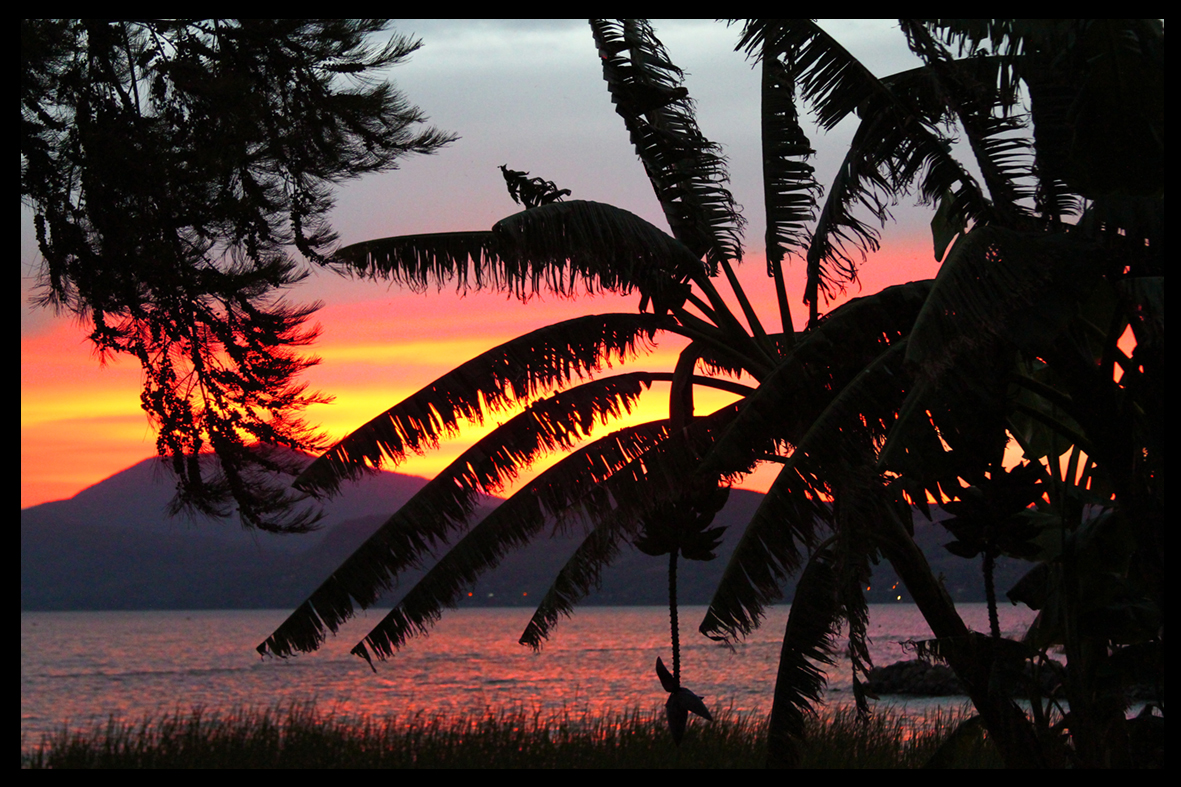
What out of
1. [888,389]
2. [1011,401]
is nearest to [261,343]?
[888,389]

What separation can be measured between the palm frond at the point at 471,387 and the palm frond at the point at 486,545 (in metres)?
0.66

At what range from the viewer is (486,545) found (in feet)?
22.7

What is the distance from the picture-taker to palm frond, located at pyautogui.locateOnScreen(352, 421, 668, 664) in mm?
6855

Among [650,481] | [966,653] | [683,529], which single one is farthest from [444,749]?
[966,653]

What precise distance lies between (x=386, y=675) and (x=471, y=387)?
60.6 m

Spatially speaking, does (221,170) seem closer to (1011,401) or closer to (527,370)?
(527,370)

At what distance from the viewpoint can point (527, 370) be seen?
6.85 meters

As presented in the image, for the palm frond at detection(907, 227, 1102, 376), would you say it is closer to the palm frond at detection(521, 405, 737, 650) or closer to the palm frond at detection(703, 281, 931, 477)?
the palm frond at detection(703, 281, 931, 477)

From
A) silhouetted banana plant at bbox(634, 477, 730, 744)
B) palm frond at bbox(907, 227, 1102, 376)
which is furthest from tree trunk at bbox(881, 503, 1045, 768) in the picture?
palm frond at bbox(907, 227, 1102, 376)

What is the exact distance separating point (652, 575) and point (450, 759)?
632 feet

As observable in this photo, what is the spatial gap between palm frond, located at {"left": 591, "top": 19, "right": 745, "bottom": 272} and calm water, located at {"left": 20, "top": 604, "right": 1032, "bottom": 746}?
21941mm

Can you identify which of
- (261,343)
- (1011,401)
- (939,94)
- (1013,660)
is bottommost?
(1013,660)

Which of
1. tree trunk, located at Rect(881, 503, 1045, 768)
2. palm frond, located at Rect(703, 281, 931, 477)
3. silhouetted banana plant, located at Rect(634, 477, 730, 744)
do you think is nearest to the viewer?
palm frond, located at Rect(703, 281, 931, 477)

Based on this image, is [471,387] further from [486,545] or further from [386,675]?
[386,675]
